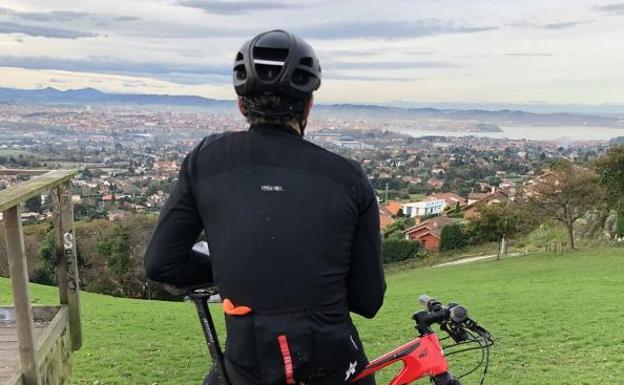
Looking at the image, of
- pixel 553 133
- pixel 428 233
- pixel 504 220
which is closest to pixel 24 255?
pixel 504 220

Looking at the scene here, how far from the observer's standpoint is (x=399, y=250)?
42.5m

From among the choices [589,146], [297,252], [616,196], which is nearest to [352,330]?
[297,252]

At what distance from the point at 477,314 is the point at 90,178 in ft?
131

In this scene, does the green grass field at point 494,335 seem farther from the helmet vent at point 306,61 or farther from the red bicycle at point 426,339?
the helmet vent at point 306,61

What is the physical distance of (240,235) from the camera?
180cm

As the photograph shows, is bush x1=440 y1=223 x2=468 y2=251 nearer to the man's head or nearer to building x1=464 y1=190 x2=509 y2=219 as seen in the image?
building x1=464 y1=190 x2=509 y2=219

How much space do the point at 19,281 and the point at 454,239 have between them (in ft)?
136

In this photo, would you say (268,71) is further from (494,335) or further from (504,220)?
(504,220)

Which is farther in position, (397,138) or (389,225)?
(397,138)

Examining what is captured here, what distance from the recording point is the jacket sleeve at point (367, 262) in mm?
1901

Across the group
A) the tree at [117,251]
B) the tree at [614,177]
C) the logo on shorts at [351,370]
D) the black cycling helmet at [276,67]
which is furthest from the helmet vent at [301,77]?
the tree at [614,177]

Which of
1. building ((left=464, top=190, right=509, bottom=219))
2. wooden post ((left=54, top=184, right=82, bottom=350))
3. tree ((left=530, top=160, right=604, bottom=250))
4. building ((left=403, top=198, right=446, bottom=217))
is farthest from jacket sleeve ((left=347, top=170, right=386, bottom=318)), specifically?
building ((left=403, top=198, right=446, bottom=217))

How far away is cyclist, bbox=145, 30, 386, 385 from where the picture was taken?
70.1 inches

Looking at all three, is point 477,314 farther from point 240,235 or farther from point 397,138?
point 397,138
